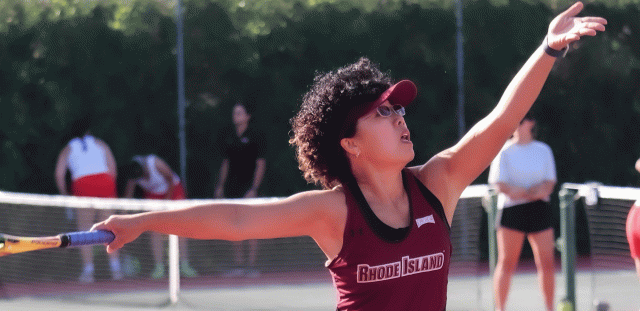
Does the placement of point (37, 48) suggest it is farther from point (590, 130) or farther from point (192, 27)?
point (590, 130)

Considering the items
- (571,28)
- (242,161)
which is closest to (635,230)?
(571,28)

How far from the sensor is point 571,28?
324 cm

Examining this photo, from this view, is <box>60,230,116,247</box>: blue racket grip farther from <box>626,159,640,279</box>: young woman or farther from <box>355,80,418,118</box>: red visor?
<box>626,159,640,279</box>: young woman

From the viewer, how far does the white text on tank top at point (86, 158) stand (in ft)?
33.4

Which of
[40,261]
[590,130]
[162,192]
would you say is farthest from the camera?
[590,130]

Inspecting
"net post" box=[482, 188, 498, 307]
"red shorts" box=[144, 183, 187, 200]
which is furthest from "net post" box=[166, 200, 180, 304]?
"net post" box=[482, 188, 498, 307]

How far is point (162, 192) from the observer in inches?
422

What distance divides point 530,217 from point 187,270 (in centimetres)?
356

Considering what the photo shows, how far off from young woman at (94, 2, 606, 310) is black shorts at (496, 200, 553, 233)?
4.12 meters

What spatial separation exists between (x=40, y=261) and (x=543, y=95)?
6.74 metres

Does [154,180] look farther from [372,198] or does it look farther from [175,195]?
[372,198]

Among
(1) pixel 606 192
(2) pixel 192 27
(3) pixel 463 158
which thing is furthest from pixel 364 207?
(2) pixel 192 27

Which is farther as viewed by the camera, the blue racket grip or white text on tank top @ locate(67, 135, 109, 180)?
white text on tank top @ locate(67, 135, 109, 180)

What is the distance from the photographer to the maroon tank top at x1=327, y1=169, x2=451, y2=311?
117 inches
